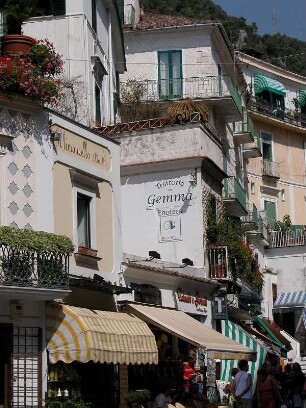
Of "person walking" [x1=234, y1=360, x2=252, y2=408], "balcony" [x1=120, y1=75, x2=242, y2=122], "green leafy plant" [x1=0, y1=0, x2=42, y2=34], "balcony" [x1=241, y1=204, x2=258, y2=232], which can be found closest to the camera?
"green leafy plant" [x1=0, y1=0, x2=42, y2=34]

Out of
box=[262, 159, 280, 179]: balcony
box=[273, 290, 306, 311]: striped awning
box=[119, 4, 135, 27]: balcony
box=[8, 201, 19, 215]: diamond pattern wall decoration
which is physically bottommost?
box=[8, 201, 19, 215]: diamond pattern wall decoration

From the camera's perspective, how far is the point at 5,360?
19000mm

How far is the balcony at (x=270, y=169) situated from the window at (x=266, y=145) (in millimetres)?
437

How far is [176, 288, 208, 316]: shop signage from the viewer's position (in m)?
28.2

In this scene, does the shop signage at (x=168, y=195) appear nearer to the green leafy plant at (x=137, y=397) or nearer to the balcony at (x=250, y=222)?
the green leafy plant at (x=137, y=397)

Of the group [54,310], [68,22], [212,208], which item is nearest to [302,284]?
[212,208]

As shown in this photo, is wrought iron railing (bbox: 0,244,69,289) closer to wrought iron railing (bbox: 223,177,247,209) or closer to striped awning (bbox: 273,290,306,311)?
wrought iron railing (bbox: 223,177,247,209)

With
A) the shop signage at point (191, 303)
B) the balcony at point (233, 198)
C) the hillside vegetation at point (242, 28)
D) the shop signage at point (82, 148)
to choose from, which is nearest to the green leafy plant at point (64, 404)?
the shop signage at point (82, 148)

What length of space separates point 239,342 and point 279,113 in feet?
104

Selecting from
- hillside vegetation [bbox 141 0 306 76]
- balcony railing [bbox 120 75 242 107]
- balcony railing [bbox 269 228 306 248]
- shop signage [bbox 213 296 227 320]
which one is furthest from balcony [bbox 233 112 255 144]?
hillside vegetation [bbox 141 0 306 76]

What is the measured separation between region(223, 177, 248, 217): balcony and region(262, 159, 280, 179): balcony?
18.1 meters

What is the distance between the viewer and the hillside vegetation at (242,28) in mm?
89938

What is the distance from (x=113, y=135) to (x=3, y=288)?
1371cm

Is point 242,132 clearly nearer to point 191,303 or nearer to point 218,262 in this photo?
point 218,262
